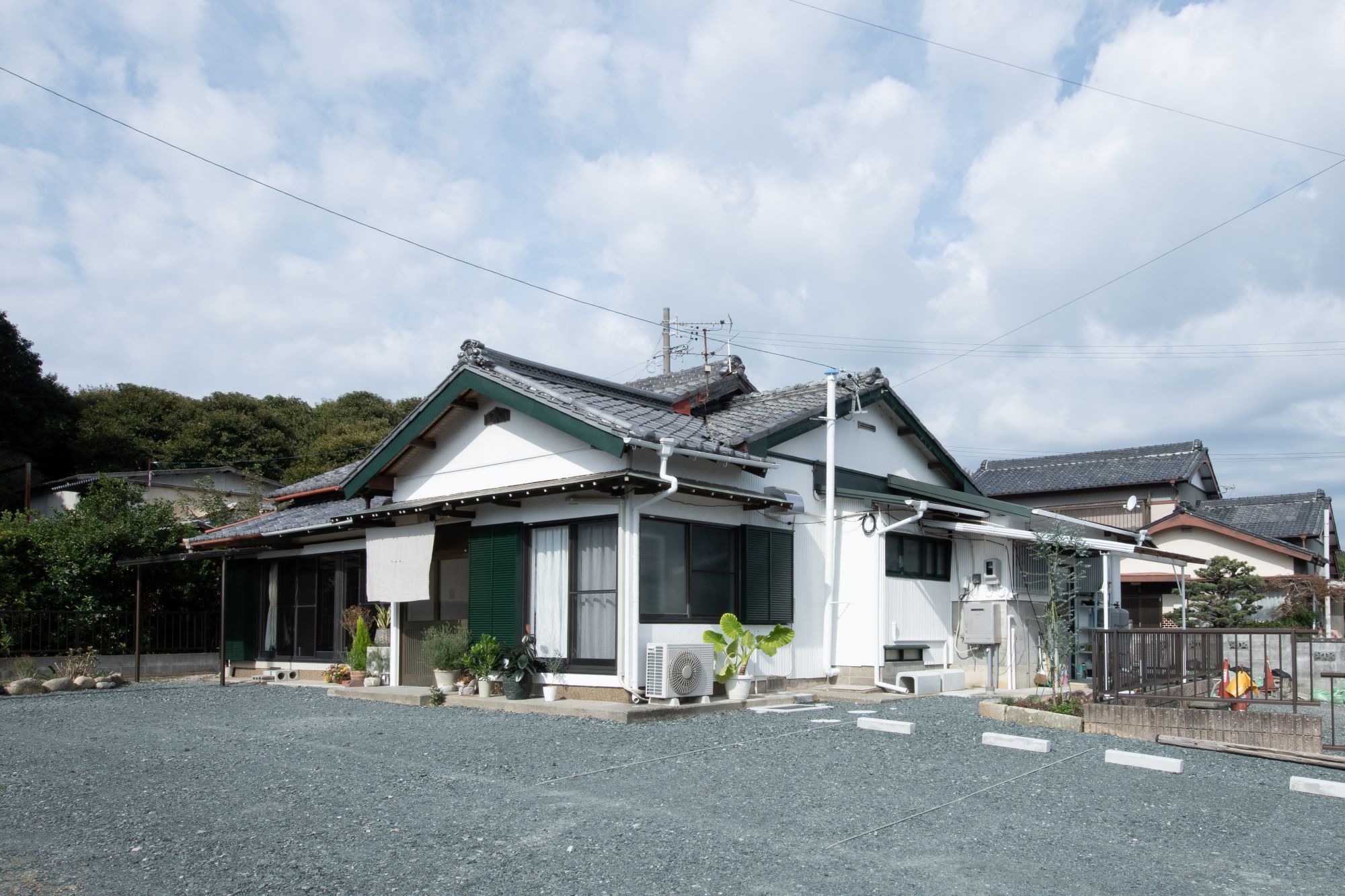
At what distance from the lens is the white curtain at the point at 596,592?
10.9 metres

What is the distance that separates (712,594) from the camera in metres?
11.7

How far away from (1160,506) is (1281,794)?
84.7 feet

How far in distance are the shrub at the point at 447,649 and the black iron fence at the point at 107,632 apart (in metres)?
6.95

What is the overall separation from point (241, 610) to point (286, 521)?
6.33 feet

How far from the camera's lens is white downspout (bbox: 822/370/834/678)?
12.9 metres

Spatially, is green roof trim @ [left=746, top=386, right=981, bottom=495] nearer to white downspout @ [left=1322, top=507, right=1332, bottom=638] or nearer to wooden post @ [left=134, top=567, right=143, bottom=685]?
wooden post @ [left=134, top=567, right=143, bottom=685]

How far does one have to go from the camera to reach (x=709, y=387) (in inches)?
594

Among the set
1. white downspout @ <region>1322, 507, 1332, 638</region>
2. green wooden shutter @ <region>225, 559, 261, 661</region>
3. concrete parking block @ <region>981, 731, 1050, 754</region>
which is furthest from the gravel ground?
white downspout @ <region>1322, 507, 1332, 638</region>

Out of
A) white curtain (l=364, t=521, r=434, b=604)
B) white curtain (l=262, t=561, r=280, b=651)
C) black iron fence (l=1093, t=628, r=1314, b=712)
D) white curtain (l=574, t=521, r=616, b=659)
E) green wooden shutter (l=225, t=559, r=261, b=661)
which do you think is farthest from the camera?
green wooden shutter (l=225, t=559, r=261, b=661)

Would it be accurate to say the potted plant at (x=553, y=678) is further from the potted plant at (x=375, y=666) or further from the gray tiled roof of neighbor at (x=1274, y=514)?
the gray tiled roof of neighbor at (x=1274, y=514)

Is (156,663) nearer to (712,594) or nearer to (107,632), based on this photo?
(107,632)

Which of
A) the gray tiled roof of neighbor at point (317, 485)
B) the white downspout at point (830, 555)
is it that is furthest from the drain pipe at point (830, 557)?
the gray tiled roof of neighbor at point (317, 485)

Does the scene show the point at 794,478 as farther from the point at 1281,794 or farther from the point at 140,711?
the point at 140,711

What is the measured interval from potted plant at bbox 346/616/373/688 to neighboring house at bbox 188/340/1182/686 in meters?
0.65
